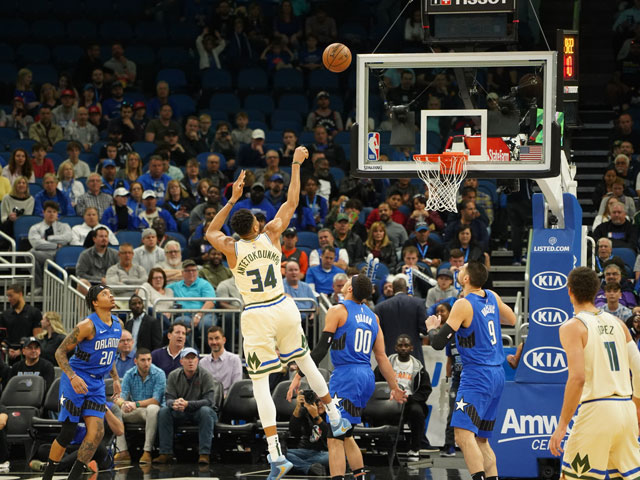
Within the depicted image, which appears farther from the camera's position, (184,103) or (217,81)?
(217,81)

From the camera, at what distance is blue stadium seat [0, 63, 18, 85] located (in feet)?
72.2

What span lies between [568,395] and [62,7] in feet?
62.9

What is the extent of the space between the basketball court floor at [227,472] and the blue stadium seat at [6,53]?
1149cm

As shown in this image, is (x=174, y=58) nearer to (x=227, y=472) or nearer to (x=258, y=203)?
(x=258, y=203)

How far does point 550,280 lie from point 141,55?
43.5 feet

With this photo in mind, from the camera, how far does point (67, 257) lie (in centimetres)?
1639

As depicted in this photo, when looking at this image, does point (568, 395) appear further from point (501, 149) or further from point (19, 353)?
point (19, 353)

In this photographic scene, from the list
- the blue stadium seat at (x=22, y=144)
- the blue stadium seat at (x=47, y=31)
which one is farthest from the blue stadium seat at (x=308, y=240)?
the blue stadium seat at (x=47, y=31)

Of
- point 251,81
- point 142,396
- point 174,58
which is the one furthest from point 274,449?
point 174,58

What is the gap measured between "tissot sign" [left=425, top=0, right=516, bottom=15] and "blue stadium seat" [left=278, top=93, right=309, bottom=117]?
11028 millimetres

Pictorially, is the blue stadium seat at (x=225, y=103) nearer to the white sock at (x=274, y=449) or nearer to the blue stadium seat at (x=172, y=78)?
the blue stadium seat at (x=172, y=78)

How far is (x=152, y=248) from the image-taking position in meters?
16.2

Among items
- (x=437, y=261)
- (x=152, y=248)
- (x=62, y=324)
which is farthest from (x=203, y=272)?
(x=437, y=261)

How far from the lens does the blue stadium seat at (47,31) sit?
23.5 meters
